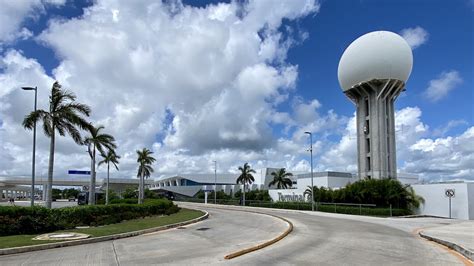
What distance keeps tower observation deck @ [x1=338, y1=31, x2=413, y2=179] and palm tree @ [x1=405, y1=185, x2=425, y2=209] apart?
1472 centimetres

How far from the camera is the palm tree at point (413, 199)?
38906 mm

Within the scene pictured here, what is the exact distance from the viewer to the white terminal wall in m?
33.9

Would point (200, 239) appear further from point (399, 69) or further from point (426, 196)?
point (399, 69)

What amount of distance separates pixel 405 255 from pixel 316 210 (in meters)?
34.4

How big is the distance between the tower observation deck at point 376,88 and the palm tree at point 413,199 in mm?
14720

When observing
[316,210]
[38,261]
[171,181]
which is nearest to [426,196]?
[316,210]

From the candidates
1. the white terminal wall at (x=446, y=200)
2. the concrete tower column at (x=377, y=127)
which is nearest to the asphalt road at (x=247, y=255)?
the white terminal wall at (x=446, y=200)

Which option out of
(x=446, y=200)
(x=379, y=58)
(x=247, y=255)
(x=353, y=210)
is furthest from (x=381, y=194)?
(x=247, y=255)

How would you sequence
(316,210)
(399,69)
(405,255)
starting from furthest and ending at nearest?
1. (399,69)
2. (316,210)
3. (405,255)

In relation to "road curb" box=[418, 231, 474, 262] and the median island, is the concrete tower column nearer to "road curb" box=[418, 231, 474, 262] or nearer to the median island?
"road curb" box=[418, 231, 474, 262]

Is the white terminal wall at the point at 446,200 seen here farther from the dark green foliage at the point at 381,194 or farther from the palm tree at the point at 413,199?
the dark green foliage at the point at 381,194

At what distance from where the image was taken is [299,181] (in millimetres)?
65375

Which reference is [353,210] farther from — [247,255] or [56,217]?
[247,255]

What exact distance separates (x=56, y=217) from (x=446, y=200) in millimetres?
31314
